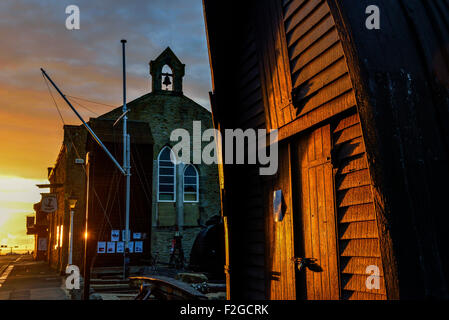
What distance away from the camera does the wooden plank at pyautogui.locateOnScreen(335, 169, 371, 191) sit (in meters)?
3.60

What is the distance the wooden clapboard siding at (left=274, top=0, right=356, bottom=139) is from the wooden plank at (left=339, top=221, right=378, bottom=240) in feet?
3.36

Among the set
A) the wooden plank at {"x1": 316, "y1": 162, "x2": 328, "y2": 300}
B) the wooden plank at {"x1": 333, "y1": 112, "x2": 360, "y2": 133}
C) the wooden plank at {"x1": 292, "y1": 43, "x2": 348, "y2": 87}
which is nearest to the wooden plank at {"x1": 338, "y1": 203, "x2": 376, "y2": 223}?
the wooden plank at {"x1": 316, "y1": 162, "x2": 328, "y2": 300}

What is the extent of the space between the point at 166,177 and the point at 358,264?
25.0m

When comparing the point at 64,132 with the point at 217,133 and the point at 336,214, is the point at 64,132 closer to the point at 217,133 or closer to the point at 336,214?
the point at 217,133

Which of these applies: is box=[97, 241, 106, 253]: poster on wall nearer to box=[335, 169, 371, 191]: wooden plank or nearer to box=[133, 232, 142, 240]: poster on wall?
box=[133, 232, 142, 240]: poster on wall

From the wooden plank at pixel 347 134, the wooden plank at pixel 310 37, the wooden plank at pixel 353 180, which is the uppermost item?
the wooden plank at pixel 310 37

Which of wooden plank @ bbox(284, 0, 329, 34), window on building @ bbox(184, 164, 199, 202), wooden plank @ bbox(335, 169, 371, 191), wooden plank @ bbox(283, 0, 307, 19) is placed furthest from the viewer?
window on building @ bbox(184, 164, 199, 202)

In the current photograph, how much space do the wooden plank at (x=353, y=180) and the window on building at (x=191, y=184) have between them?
24.7m

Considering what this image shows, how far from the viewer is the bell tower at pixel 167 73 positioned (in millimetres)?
28844

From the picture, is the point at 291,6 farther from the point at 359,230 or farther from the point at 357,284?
the point at 357,284

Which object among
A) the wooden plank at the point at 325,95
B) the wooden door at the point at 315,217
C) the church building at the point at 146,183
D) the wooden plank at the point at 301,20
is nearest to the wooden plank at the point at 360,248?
the wooden door at the point at 315,217

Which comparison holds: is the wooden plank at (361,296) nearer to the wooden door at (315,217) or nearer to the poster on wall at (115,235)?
the wooden door at (315,217)

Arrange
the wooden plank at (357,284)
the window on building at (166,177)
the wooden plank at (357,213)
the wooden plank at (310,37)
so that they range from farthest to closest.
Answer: the window on building at (166,177) < the wooden plank at (310,37) < the wooden plank at (357,213) < the wooden plank at (357,284)
